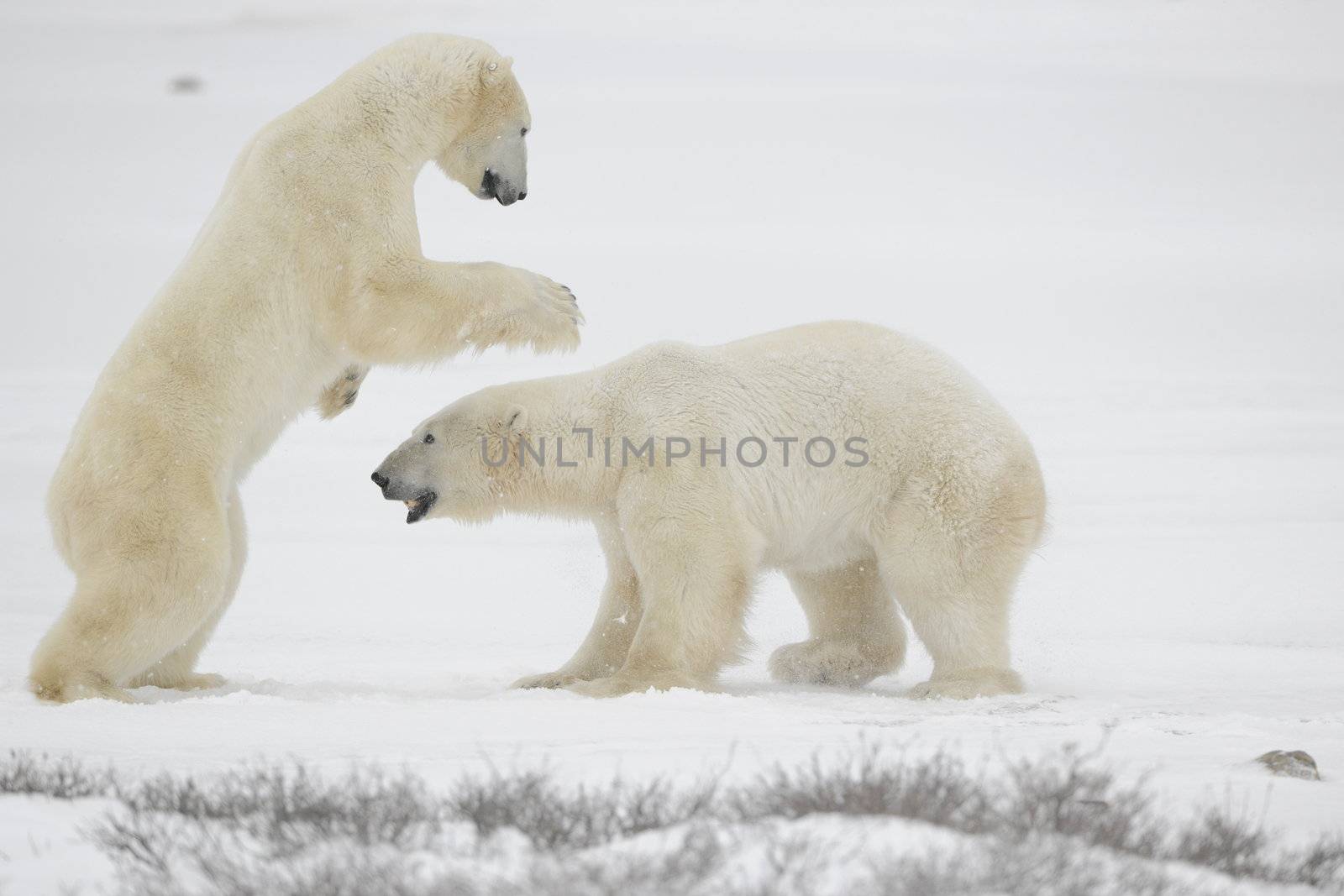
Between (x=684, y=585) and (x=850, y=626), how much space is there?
1.11 m

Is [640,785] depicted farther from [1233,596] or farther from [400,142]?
[1233,596]

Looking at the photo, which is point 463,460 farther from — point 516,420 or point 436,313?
point 436,313

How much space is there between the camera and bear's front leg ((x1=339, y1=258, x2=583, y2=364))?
5035 millimetres

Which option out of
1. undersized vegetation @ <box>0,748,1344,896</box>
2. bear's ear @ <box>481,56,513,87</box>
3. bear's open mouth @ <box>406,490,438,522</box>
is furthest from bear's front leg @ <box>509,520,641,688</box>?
undersized vegetation @ <box>0,748,1344,896</box>

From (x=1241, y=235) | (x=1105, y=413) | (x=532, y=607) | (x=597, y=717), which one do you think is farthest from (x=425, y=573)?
(x=1241, y=235)

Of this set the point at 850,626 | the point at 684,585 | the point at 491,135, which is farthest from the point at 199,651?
the point at 850,626

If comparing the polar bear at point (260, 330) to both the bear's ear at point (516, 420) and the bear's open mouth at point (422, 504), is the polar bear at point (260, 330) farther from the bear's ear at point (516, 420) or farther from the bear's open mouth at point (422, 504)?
the bear's open mouth at point (422, 504)

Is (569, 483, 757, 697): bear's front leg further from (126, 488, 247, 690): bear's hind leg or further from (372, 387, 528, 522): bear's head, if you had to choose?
(126, 488, 247, 690): bear's hind leg

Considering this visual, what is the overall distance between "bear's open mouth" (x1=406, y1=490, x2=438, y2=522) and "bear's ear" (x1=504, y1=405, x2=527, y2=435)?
377mm

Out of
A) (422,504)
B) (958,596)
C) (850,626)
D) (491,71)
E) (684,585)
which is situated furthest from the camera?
(850,626)

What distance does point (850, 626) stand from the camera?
5949 mm

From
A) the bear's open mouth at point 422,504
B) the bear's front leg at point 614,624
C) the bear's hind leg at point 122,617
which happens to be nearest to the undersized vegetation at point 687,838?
the bear's hind leg at point 122,617

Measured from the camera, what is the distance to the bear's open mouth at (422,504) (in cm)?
561

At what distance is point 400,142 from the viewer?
527 centimetres
